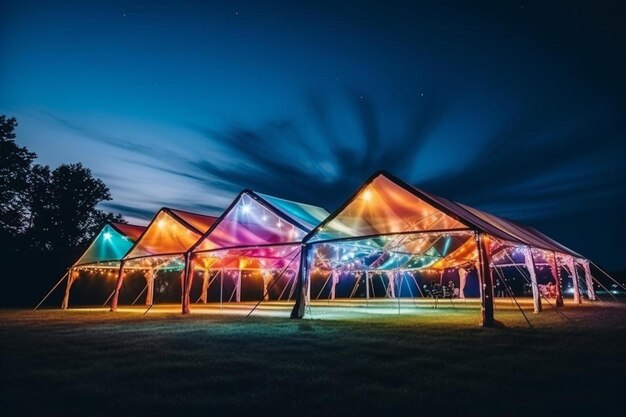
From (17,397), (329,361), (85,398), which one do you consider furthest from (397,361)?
(17,397)

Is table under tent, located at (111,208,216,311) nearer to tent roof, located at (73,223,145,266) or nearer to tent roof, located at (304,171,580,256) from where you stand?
tent roof, located at (73,223,145,266)

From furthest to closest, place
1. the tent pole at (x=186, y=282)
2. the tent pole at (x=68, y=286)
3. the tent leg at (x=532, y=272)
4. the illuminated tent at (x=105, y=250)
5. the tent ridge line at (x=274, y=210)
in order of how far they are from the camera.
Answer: the illuminated tent at (x=105, y=250) → the tent pole at (x=68, y=286) → the tent pole at (x=186, y=282) → the tent ridge line at (x=274, y=210) → the tent leg at (x=532, y=272)

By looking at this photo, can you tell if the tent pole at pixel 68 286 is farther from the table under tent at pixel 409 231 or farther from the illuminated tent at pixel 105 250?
the table under tent at pixel 409 231

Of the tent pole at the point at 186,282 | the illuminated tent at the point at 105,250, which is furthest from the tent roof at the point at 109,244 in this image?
the tent pole at the point at 186,282

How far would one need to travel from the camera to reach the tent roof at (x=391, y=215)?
9375 millimetres

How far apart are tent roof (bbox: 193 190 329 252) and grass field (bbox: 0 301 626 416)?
5080 millimetres

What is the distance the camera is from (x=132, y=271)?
20.1m

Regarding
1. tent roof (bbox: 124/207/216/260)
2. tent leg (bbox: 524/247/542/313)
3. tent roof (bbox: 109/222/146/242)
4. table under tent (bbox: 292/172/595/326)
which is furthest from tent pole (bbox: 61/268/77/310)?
tent leg (bbox: 524/247/542/313)

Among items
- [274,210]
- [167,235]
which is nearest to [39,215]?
[167,235]

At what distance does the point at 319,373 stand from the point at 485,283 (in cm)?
580

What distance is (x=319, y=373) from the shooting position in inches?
164

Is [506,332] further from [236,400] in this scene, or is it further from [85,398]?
[85,398]

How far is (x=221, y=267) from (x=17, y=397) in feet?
52.6

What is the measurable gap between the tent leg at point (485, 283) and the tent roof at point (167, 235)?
9.65 metres
